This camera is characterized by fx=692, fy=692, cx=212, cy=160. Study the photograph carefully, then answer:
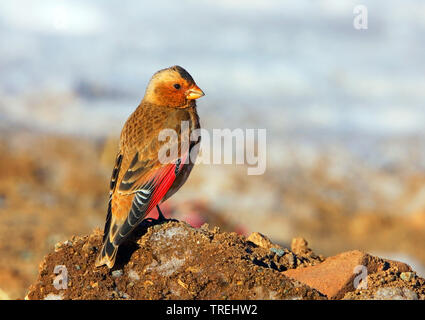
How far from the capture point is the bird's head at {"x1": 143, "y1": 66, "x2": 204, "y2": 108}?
20.9 ft

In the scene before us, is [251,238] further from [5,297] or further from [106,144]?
[106,144]

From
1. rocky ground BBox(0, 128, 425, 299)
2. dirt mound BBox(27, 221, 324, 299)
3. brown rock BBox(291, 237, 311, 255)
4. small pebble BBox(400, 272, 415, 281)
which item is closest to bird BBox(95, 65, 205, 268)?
dirt mound BBox(27, 221, 324, 299)

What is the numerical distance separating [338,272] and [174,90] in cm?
234

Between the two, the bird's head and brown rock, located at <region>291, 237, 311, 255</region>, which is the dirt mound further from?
the bird's head

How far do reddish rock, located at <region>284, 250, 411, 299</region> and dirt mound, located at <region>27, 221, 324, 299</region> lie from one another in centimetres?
19

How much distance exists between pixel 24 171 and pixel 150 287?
9301 millimetres

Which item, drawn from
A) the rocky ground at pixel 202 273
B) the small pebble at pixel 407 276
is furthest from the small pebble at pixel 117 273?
the small pebble at pixel 407 276

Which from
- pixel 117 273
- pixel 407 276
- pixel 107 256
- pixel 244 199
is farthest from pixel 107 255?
pixel 244 199

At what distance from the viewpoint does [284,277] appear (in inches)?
190

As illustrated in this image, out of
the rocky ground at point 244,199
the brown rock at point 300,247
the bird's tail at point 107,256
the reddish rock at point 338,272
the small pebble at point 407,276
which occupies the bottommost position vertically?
the rocky ground at point 244,199

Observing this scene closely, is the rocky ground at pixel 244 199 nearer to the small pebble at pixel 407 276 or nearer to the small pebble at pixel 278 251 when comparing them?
the small pebble at pixel 278 251

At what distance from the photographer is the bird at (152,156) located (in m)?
5.24
